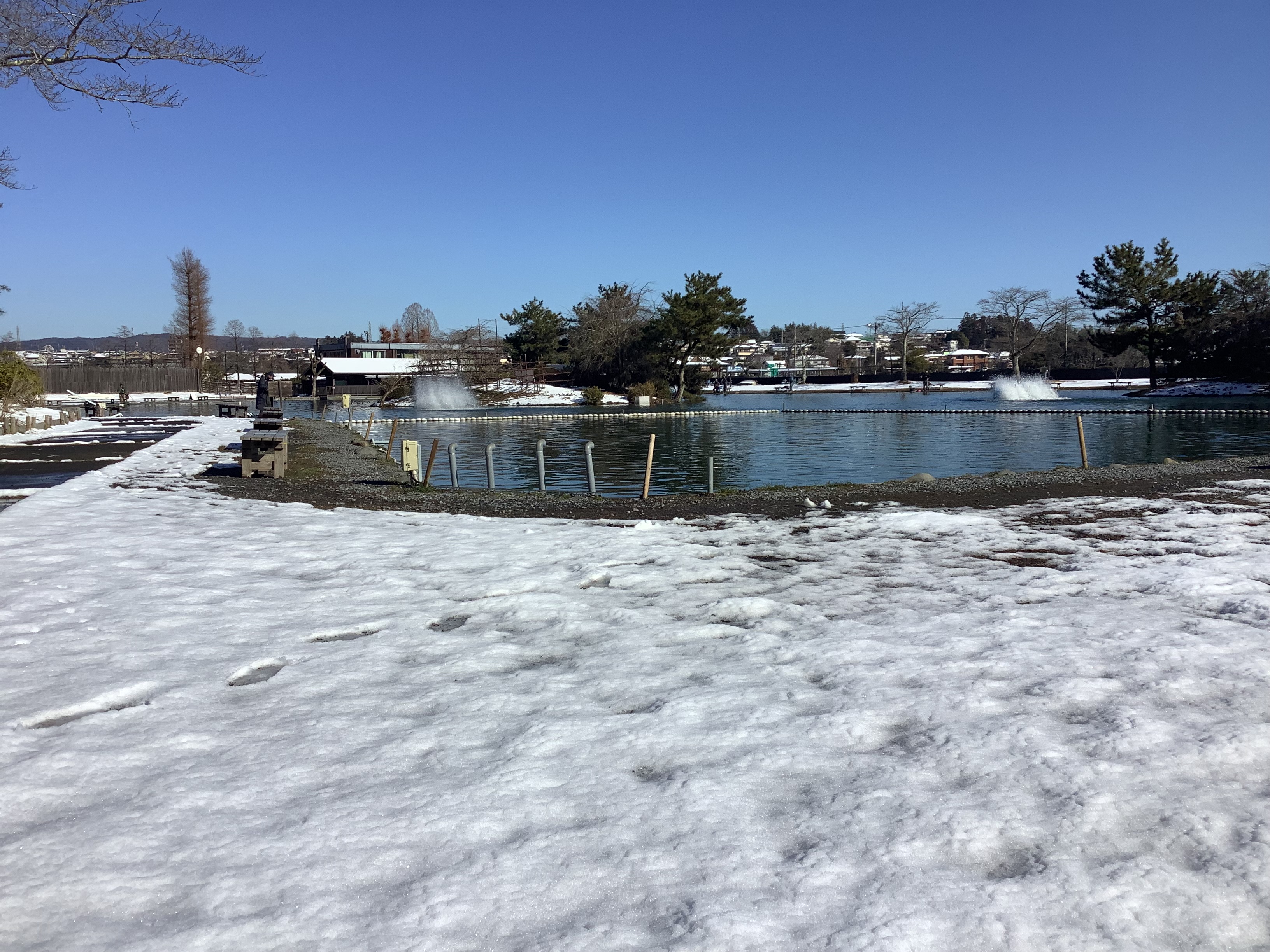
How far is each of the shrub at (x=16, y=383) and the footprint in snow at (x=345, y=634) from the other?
24961 mm

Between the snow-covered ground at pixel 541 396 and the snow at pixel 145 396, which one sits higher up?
the snow at pixel 145 396

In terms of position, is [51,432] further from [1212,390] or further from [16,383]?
[1212,390]

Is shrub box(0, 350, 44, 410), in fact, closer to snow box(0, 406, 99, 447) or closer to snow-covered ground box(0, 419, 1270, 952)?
snow box(0, 406, 99, 447)

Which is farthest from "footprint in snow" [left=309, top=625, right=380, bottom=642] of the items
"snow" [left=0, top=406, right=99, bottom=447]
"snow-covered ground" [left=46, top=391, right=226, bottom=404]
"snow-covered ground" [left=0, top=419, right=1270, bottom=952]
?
"snow-covered ground" [left=46, top=391, right=226, bottom=404]

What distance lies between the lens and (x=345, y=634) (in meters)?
5.51

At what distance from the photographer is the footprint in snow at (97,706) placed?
407 centimetres

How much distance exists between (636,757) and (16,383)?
30.9 m

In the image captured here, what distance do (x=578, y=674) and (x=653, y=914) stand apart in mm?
2176

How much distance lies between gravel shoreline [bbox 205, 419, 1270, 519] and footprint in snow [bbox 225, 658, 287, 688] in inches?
236

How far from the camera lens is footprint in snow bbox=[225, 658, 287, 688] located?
464cm

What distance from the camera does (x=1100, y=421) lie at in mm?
42094

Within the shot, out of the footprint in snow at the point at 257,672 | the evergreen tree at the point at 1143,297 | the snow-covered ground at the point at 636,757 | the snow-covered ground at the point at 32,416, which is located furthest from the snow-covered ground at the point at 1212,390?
the footprint in snow at the point at 257,672

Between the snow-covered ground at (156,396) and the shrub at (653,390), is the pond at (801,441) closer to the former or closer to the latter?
the shrub at (653,390)

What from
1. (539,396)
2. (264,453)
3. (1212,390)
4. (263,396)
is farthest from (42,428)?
(1212,390)
